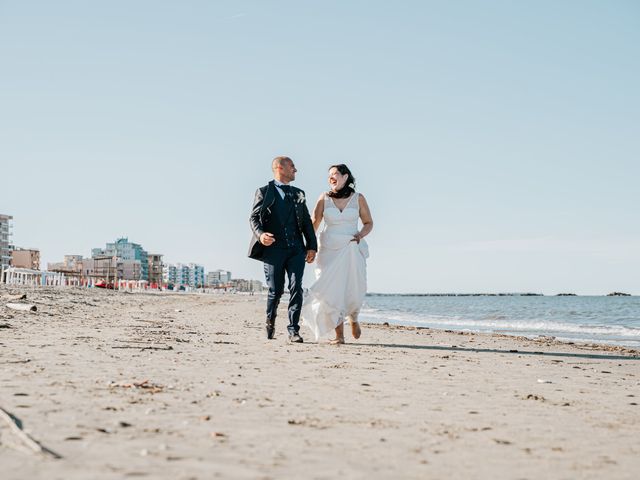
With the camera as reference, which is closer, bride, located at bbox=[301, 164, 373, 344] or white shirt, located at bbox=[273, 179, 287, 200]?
bride, located at bbox=[301, 164, 373, 344]

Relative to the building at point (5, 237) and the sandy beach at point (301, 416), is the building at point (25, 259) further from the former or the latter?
the sandy beach at point (301, 416)

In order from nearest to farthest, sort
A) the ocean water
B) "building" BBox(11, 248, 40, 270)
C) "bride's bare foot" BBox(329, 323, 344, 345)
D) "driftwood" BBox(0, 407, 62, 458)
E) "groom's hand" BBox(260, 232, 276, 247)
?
"driftwood" BBox(0, 407, 62, 458), "groom's hand" BBox(260, 232, 276, 247), "bride's bare foot" BBox(329, 323, 344, 345), the ocean water, "building" BBox(11, 248, 40, 270)

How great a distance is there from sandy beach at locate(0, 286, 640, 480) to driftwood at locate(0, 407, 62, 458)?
0.8 inches

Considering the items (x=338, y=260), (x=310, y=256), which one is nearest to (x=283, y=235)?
(x=310, y=256)

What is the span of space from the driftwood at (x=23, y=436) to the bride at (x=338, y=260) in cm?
497

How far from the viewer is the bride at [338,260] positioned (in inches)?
302

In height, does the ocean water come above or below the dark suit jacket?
below

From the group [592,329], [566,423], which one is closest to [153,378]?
[566,423]

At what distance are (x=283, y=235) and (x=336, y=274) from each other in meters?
0.79

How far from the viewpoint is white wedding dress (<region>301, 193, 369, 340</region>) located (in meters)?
7.66

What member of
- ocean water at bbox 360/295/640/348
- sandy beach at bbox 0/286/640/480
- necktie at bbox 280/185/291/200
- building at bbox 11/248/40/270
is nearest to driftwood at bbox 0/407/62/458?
sandy beach at bbox 0/286/640/480

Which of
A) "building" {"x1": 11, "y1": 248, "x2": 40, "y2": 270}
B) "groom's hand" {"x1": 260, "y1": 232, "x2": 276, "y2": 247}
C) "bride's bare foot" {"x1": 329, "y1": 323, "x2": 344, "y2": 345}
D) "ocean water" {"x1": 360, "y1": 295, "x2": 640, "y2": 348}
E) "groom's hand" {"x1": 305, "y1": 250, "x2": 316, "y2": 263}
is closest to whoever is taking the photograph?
"groom's hand" {"x1": 260, "y1": 232, "x2": 276, "y2": 247}

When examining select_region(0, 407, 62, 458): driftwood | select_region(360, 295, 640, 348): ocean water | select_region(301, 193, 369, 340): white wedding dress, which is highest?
select_region(301, 193, 369, 340): white wedding dress

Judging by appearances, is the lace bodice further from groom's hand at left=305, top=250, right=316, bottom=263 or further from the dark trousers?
the dark trousers
